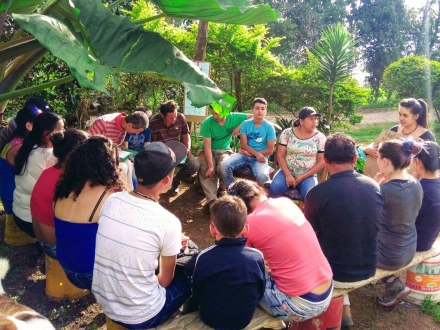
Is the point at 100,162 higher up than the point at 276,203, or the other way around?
the point at 100,162

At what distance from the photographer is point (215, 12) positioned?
91.4 inches

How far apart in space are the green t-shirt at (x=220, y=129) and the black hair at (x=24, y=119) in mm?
2135

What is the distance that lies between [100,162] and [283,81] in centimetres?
608

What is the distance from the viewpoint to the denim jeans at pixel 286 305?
8.06ft

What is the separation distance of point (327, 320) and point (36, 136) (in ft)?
8.66

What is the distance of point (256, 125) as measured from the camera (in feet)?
16.4

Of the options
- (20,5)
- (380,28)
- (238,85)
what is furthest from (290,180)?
(380,28)

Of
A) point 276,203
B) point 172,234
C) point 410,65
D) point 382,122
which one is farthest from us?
point 382,122

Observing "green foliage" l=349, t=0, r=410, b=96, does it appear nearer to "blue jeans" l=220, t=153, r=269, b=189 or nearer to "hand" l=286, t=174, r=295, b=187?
"blue jeans" l=220, t=153, r=269, b=189

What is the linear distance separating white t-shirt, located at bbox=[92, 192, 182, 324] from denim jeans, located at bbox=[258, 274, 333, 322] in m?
0.72

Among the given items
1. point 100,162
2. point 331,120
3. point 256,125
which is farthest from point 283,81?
point 100,162

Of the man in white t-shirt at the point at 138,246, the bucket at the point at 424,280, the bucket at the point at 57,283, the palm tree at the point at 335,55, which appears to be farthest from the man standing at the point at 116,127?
the palm tree at the point at 335,55

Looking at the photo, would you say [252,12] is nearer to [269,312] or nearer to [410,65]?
[269,312]

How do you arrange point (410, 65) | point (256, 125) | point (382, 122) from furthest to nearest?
1. point (382, 122)
2. point (410, 65)
3. point (256, 125)
